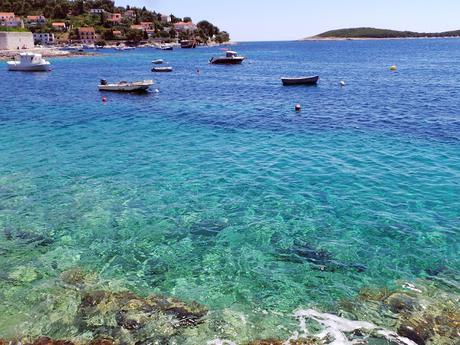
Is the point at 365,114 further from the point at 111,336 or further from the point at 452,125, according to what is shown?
the point at 111,336

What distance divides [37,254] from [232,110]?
3322 centimetres

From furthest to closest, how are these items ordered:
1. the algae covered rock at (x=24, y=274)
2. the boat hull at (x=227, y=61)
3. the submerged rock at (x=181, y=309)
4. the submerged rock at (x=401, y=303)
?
the boat hull at (x=227, y=61)
the algae covered rock at (x=24, y=274)
the submerged rock at (x=401, y=303)
the submerged rock at (x=181, y=309)

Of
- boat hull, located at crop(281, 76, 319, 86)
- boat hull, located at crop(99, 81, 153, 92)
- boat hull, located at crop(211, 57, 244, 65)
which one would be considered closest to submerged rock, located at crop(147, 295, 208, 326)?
boat hull, located at crop(99, 81, 153, 92)

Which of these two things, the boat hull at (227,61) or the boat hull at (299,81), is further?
the boat hull at (227,61)

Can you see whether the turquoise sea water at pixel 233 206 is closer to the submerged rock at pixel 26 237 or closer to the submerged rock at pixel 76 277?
the submerged rock at pixel 26 237

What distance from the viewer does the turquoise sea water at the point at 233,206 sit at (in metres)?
14.1

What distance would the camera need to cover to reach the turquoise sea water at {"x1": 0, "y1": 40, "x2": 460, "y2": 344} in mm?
14094

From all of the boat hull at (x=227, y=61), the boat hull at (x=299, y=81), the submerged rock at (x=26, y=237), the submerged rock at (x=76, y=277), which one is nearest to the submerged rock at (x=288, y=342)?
the submerged rock at (x=76, y=277)

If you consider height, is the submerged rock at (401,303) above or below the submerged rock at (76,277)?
above

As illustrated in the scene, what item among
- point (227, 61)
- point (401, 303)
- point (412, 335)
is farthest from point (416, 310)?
point (227, 61)

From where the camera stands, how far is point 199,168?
1007 inches

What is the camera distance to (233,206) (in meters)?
19.8

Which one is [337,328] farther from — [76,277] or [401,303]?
[76,277]

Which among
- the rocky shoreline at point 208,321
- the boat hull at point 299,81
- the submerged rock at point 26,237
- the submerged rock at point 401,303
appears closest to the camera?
the rocky shoreline at point 208,321
